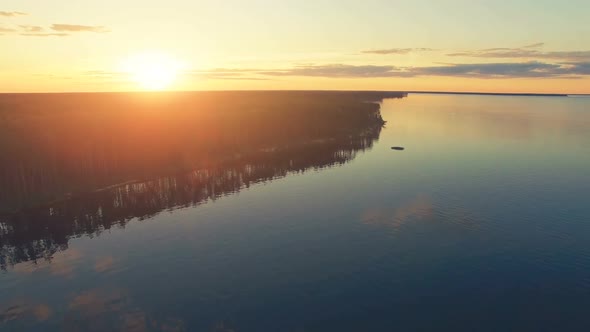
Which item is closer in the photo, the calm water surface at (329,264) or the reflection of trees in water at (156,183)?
the calm water surface at (329,264)

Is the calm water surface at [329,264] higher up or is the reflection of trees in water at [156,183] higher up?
the reflection of trees in water at [156,183]

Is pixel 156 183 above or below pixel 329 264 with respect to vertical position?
above

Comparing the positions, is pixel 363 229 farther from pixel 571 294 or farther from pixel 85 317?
pixel 85 317

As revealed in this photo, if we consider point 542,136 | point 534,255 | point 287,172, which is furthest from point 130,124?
point 542,136

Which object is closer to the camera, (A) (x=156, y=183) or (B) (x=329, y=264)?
(B) (x=329, y=264)
